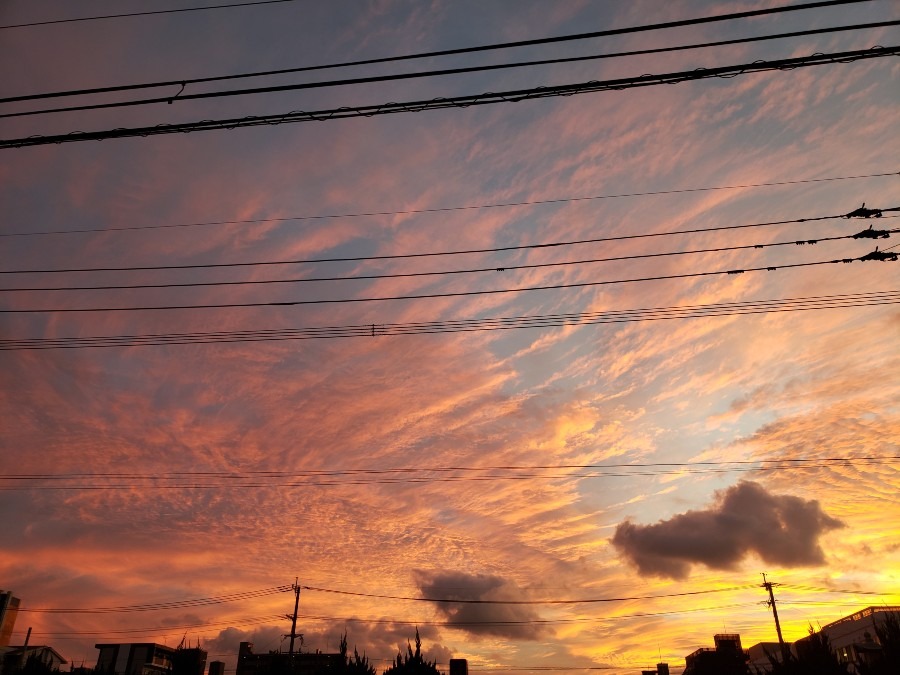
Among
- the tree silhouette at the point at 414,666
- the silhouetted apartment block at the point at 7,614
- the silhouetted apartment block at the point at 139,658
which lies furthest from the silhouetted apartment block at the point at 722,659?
the silhouetted apartment block at the point at 7,614

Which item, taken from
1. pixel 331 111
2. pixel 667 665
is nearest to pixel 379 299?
pixel 331 111

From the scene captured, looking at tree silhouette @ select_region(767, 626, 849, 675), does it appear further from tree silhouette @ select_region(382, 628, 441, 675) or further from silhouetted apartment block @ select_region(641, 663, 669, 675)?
silhouetted apartment block @ select_region(641, 663, 669, 675)

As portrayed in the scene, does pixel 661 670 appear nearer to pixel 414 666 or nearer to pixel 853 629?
pixel 853 629

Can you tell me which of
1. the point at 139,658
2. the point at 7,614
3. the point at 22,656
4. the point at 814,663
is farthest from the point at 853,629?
the point at 7,614

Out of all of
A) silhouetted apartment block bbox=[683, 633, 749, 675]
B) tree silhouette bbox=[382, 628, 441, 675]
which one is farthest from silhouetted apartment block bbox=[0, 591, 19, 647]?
silhouetted apartment block bbox=[683, 633, 749, 675]

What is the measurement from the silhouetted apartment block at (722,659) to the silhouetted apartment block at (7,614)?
73801 millimetres

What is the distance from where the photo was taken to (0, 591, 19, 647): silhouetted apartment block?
2414 inches

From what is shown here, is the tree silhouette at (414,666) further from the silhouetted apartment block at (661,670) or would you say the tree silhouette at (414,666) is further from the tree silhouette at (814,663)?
the silhouetted apartment block at (661,670)

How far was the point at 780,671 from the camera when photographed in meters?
33.5

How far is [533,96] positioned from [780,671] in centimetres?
3706

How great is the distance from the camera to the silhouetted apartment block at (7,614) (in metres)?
61.3

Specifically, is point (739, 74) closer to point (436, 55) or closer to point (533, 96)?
point (533, 96)

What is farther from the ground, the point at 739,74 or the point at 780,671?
the point at 739,74

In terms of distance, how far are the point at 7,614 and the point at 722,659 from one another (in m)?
83.2
